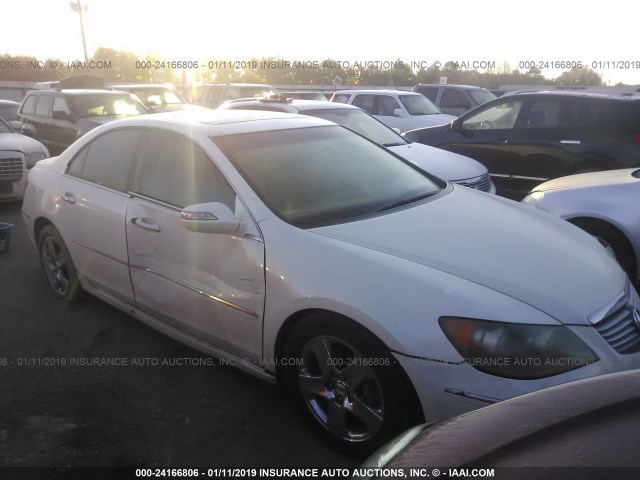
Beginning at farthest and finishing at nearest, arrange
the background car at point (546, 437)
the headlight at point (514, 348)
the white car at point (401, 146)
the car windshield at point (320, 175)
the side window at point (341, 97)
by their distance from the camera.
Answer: the side window at point (341, 97)
the white car at point (401, 146)
the car windshield at point (320, 175)
the headlight at point (514, 348)
the background car at point (546, 437)

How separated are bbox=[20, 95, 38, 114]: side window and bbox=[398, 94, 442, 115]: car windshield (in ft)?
25.5

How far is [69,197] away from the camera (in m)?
4.35

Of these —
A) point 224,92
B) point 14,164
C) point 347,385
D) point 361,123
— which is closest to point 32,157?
point 14,164

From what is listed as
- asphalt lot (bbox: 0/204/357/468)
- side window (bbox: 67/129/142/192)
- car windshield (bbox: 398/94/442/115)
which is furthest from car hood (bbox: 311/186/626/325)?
car windshield (bbox: 398/94/442/115)

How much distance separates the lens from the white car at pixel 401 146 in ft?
21.1

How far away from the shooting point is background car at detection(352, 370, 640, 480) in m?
1.38

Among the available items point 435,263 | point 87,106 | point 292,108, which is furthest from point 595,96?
point 87,106

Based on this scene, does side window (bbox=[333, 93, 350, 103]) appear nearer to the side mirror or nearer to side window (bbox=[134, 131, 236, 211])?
side window (bbox=[134, 131, 236, 211])

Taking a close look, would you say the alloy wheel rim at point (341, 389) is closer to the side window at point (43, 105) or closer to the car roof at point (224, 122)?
the car roof at point (224, 122)

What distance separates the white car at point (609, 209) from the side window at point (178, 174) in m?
2.95

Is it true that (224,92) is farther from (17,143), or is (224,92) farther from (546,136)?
(546,136)

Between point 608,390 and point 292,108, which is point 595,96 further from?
point 608,390

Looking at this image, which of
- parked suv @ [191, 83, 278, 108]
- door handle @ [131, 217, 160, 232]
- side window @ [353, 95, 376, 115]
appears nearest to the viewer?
door handle @ [131, 217, 160, 232]

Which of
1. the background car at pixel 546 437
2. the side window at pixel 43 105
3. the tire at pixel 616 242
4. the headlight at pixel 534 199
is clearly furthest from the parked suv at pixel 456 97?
the background car at pixel 546 437
